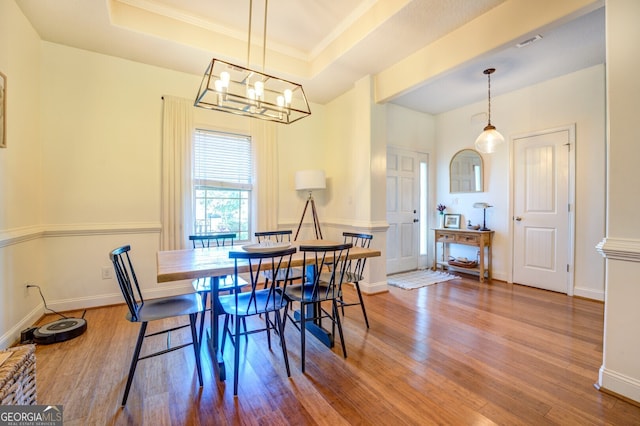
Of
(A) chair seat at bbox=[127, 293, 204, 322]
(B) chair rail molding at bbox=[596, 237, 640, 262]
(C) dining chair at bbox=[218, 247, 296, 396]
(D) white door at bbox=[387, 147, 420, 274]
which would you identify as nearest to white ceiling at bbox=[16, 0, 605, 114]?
(D) white door at bbox=[387, 147, 420, 274]

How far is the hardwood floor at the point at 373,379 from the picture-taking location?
1.56 meters

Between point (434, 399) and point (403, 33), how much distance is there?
3175mm

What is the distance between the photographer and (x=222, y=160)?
3.83 metres

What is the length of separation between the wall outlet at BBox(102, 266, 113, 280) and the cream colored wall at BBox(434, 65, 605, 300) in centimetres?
520

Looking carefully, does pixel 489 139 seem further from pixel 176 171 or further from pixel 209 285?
pixel 176 171

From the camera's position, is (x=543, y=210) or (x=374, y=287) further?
(x=543, y=210)

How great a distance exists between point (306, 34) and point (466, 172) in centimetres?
341

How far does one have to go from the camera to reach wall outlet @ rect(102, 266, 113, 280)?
124 inches

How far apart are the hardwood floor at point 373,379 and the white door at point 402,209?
1.99 m

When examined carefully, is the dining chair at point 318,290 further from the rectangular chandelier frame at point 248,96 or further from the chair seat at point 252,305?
the rectangular chandelier frame at point 248,96

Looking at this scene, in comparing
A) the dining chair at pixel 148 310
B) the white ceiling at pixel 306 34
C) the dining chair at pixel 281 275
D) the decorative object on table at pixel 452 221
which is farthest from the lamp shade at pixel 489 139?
the dining chair at pixel 148 310

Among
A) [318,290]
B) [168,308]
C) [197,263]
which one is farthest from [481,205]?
[168,308]

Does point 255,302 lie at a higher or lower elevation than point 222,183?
lower

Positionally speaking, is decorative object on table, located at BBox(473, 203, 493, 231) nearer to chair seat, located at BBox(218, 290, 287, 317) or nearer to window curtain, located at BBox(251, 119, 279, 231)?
window curtain, located at BBox(251, 119, 279, 231)
